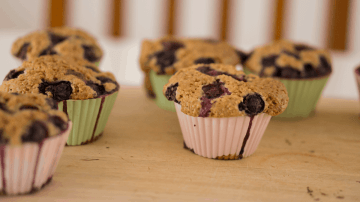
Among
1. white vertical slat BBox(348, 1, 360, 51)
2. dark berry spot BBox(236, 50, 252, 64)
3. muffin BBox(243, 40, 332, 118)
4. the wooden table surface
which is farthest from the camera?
white vertical slat BBox(348, 1, 360, 51)

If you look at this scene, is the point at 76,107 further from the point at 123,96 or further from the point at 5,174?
the point at 123,96

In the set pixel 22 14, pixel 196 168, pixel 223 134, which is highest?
pixel 22 14

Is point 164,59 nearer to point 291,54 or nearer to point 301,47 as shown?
point 291,54

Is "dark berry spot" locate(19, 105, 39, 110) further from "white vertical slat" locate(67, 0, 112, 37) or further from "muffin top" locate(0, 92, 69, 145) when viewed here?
"white vertical slat" locate(67, 0, 112, 37)

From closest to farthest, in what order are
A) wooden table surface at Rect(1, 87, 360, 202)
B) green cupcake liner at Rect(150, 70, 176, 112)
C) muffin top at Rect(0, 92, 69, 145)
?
1. muffin top at Rect(0, 92, 69, 145)
2. wooden table surface at Rect(1, 87, 360, 202)
3. green cupcake liner at Rect(150, 70, 176, 112)

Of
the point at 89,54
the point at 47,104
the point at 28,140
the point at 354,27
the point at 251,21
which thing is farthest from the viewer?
the point at 251,21

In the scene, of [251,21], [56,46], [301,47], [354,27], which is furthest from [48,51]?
[354,27]

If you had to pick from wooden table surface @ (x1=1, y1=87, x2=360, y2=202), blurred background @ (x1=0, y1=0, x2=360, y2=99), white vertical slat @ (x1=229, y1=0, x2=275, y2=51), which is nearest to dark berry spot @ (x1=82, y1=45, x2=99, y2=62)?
wooden table surface @ (x1=1, y1=87, x2=360, y2=202)

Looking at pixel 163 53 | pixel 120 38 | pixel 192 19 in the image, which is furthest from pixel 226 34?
pixel 163 53

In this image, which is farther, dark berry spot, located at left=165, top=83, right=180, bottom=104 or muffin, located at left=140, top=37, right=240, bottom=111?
muffin, located at left=140, top=37, right=240, bottom=111

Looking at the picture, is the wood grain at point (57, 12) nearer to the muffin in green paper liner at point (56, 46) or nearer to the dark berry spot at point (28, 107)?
the muffin in green paper liner at point (56, 46)
